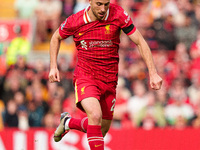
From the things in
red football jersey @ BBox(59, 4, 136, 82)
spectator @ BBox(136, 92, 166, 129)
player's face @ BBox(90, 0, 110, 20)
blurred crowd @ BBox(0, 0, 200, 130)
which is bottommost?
spectator @ BBox(136, 92, 166, 129)

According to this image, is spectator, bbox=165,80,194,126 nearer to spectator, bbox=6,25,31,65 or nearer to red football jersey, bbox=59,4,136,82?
spectator, bbox=6,25,31,65

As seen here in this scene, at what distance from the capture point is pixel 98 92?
24.2ft

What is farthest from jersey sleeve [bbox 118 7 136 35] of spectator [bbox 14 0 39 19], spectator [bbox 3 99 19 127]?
spectator [bbox 14 0 39 19]

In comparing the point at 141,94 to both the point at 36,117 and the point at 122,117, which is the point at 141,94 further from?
the point at 36,117

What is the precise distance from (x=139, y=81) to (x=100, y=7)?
6.37 metres

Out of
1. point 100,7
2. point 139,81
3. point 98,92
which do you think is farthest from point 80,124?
point 139,81

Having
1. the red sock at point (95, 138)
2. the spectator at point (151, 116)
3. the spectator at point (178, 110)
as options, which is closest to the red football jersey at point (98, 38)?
the red sock at point (95, 138)

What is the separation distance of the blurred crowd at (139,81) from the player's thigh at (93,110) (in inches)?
198

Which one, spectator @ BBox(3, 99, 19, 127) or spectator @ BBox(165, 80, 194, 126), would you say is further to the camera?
spectator @ BBox(3, 99, 19, 127)

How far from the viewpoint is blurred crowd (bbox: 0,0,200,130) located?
12.3 metres

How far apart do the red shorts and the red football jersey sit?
0.29 feet

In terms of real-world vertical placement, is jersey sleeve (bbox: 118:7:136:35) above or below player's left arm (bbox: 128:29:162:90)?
above

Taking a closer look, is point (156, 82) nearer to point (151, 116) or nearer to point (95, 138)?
point (95, 138)

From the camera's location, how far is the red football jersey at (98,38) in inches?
290
